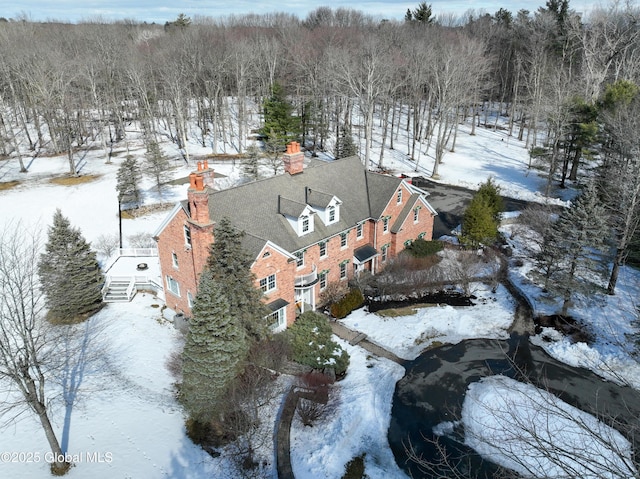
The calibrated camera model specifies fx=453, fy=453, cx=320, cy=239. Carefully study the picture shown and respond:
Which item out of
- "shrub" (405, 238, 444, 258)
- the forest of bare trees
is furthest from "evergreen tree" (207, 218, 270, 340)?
the forest of bare trees

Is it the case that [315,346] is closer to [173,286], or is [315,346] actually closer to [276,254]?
[276,254]

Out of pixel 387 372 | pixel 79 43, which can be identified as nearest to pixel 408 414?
pixel 387 372

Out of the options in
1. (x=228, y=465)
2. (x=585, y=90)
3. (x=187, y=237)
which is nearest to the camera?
(x=228, y=465)

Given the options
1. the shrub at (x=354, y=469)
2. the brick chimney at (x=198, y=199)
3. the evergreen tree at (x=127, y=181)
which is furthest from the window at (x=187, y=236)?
the evergreen tree at (x=127, y=181)

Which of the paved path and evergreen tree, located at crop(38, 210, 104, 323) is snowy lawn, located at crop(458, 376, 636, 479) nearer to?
the paved path

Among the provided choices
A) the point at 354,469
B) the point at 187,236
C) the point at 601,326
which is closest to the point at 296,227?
the point at 187,236

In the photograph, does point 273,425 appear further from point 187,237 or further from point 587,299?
point 587,299
